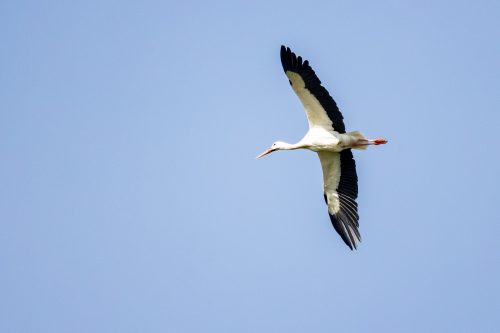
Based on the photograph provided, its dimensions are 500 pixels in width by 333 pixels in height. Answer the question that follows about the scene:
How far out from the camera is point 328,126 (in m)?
16.9

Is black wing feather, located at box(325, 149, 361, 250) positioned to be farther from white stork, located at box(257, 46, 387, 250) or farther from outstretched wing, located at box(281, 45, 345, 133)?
outstretched wing, located at box(281, 45, 345, 133)

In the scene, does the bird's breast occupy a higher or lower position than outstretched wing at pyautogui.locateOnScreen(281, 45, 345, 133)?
lower

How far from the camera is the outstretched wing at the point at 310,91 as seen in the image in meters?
16.2

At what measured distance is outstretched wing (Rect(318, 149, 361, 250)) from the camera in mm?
17250

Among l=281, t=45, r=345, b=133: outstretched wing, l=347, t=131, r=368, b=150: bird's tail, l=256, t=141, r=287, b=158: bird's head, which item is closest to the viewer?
l=281, t=45, r=345, b=133: outstretched wing

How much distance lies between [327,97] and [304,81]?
0.52m

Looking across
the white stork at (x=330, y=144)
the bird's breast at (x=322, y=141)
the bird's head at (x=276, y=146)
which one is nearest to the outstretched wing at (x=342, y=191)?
the white stork at (x=330, y=144)

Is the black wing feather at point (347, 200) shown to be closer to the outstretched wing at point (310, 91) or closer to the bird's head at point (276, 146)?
the outstretched wing at point (310, 91)

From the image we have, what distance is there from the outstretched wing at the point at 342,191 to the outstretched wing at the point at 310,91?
2.72 ft

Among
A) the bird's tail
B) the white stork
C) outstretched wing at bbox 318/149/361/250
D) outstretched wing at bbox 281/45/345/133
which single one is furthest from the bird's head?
the bird's tail

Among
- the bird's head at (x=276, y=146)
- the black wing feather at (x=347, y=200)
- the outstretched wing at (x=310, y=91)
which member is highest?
the outstretched wing at (x=310, y=91)

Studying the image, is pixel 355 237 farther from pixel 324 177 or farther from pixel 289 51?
pixel 289 51

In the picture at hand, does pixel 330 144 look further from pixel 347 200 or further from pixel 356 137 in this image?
pixel 347 200

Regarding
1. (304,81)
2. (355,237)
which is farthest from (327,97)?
(355,237)
